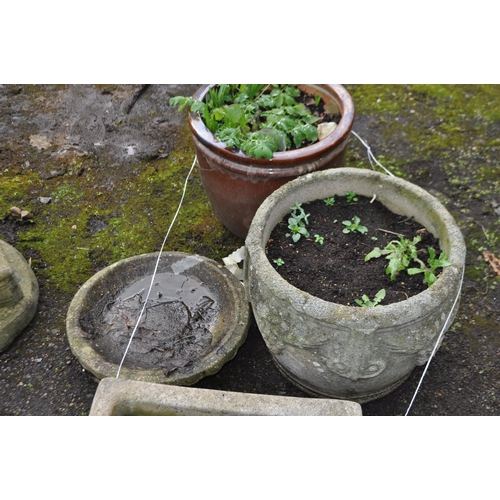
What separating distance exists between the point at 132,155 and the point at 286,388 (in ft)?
7.07

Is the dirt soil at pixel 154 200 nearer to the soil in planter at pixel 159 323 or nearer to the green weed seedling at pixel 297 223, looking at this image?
the soil in planter at pixel 159 323

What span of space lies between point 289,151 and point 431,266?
3.10 feet

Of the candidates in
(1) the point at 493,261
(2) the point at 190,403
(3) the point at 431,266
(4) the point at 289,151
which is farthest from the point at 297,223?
(1) the point at 493,261

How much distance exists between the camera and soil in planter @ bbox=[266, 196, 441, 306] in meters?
2.30

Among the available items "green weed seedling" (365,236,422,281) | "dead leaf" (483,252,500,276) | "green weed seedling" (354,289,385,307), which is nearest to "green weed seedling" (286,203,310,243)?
"green weed seedling" (365,236,422,281)

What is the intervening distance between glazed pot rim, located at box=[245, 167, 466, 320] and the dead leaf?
967 mm

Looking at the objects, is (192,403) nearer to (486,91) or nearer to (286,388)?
(286,388)

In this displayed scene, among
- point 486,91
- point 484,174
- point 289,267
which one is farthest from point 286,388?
point 486,91

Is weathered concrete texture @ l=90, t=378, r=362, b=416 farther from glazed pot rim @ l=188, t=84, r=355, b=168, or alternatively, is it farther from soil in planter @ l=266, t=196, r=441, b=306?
glazed pot rim @ l=188, t=84, r=355, b=168

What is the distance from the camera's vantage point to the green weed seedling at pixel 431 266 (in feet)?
7.22

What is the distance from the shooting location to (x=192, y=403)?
1966mm

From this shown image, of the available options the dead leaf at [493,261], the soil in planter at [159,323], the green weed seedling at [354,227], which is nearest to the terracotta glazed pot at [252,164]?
the green weed seedling at [354,227]

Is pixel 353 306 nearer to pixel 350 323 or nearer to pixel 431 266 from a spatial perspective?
pixel 350 323

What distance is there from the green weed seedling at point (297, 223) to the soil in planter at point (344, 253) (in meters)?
0.03
